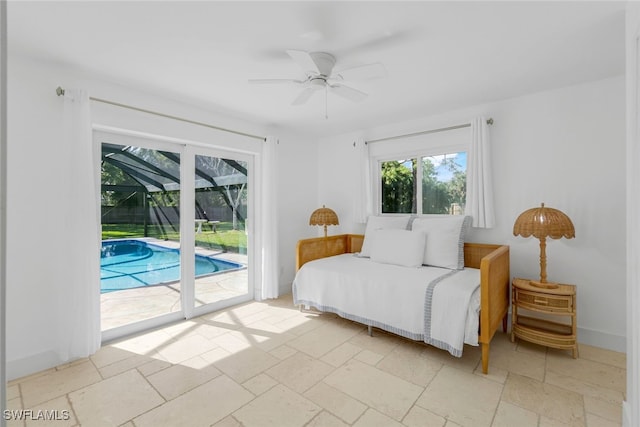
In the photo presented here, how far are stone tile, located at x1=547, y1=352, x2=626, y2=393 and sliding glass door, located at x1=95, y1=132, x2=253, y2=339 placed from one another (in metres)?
3.24

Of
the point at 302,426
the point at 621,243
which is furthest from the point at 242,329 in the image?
the point at 621,243

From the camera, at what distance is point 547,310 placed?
2354mm

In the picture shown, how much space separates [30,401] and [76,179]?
1.56 m

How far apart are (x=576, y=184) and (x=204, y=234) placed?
383 centimetres

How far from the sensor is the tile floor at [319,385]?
5.63 feet

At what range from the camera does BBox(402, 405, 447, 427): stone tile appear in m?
1.65

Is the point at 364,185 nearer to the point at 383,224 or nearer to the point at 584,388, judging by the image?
the point at 383,224

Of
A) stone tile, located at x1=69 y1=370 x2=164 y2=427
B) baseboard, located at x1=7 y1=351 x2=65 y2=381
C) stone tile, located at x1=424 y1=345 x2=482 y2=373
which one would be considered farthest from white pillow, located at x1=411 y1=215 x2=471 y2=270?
baseboard, located at x1=7 y1=351 x2=65 y2=381

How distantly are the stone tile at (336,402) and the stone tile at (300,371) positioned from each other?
0.08 metres

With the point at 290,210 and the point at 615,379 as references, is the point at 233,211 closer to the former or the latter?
the point at 290,210

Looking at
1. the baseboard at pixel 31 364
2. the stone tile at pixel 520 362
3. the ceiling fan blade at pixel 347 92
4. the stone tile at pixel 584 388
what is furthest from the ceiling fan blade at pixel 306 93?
the baseboard at pixel 31 364

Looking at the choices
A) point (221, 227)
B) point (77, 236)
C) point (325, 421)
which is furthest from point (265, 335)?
point (77, 236)

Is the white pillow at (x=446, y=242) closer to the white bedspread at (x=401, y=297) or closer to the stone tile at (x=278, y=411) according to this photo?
the white bedspread at (x=401, y=297)

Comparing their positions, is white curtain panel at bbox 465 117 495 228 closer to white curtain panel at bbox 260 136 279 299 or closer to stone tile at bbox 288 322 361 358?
stone tile at bbox 288 322 361 358
